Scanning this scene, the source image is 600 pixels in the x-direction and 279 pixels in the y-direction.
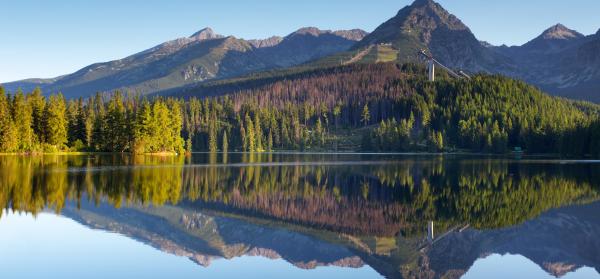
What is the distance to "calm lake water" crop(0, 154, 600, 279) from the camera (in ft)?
93.9

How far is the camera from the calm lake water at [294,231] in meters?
28.6

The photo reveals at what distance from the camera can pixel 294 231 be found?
3850cm

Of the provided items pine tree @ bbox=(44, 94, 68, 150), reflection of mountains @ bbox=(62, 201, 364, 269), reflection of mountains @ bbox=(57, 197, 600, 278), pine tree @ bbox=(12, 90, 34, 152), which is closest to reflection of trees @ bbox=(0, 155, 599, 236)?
reflection of mountains @ bbox=(57, 197, 600, 278)

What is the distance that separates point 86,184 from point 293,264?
4011cm

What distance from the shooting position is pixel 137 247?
109 ft

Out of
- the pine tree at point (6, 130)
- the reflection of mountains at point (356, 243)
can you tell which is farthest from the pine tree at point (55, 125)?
the reflection of mountains at point (356, 243)

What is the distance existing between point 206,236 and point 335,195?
22.1m

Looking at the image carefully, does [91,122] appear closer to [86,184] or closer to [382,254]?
[86,184]

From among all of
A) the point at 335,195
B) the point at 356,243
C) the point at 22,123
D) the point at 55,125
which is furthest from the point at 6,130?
the point at 356,243

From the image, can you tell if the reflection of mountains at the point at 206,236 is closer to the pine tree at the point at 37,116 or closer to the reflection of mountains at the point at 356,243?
the reflection of mountains at the point at 356,243

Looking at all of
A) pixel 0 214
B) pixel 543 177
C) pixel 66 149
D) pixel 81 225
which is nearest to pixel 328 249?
pixel 81 225

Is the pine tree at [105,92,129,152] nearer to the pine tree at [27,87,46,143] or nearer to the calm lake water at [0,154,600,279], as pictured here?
the pine tree at [27,87,46,143]

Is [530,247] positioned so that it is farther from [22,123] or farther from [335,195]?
[22,123]

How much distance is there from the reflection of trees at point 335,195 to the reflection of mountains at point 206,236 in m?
3.33
